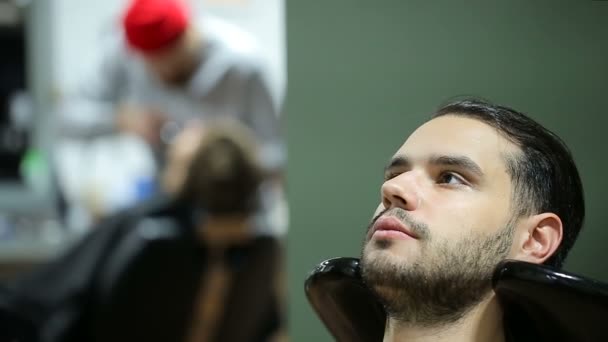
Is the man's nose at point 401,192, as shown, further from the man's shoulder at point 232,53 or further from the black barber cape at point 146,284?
the man's shoulder at point 232,53

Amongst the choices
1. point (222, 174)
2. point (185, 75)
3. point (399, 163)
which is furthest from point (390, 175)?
point (185, 75)

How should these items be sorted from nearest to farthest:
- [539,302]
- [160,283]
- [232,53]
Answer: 1. [539,302]
2. [160,283]
3. [232,53]

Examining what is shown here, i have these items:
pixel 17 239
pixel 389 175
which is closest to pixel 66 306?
pixel 17 239

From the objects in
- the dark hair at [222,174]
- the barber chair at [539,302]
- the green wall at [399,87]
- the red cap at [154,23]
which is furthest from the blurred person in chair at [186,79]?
the barber chair at [539,302]

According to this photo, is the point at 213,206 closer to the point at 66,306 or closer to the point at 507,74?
the point at 66,306

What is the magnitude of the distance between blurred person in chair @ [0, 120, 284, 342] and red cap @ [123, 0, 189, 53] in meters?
0.25

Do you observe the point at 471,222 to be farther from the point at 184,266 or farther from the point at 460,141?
the point at 184,266

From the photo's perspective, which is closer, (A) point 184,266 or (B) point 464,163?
(B) point 464,163

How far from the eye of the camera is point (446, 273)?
53 centimetres

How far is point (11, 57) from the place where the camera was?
3.23 meters

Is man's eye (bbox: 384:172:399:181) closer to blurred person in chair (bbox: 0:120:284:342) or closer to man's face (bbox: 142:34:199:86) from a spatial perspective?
blurred person in chair (bbox: 0:120:284:342)

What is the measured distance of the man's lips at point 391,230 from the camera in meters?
0.54

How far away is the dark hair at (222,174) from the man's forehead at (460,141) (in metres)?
1.29

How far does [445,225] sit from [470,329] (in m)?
0.06
